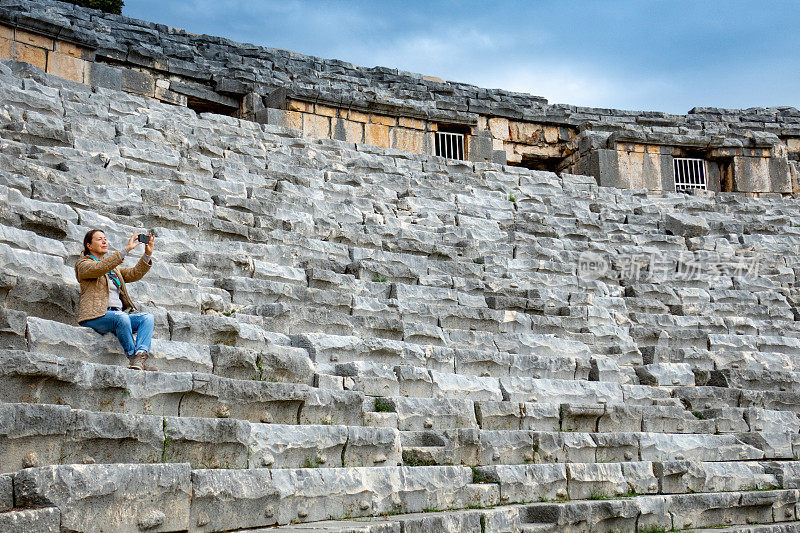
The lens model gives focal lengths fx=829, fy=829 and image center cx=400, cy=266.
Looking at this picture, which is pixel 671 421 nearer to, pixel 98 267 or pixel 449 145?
pixel 98 267

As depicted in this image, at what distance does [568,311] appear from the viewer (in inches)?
400

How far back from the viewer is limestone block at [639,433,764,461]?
8055 mm

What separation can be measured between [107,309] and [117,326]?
0.87 feet

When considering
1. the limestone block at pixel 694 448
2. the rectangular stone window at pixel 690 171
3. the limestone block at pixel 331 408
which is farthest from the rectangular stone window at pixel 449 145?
the limestone block at pixel 331 408

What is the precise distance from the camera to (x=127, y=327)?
565 centimetres

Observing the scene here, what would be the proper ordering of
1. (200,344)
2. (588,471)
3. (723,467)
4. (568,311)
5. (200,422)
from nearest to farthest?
1. (200,422)
2. (200,344)
3. (588,471)
4. (723,467)
5. (568,311)

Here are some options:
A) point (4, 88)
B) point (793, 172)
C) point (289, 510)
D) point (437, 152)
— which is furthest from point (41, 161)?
point (793, 172)

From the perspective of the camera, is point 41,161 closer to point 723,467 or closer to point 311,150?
point 311,150

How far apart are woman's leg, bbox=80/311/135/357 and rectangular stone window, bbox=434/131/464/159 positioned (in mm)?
12101

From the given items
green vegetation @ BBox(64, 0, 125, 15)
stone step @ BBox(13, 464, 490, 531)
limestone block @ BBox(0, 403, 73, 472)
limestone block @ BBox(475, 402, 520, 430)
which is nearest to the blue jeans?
limestone block @ BBox(0, 403, 73, 472)

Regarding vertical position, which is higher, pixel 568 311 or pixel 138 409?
pixel 568 311

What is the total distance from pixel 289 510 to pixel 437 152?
12.6m

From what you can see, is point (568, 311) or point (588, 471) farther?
point (568, 311)

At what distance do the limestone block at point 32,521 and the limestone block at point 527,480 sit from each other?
11.3ft
